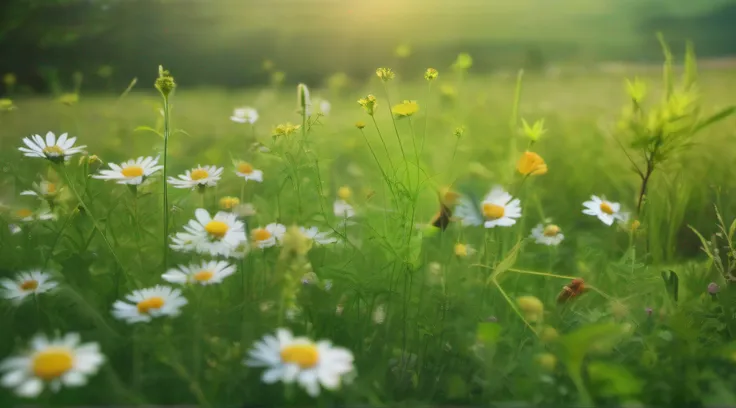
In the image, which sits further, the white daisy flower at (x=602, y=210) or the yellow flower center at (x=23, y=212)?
the yellow flower center at (x=23, y=212)

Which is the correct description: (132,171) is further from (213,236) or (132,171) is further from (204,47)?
(204,47)

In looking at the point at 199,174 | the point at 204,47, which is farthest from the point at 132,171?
the point at 204,47

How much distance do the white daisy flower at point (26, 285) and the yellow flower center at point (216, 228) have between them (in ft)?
0.68

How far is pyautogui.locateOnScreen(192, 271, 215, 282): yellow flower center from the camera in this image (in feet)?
2.71

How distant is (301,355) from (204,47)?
3.35 metres

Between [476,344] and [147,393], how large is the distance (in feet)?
1.34

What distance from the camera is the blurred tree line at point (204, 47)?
3.36 metres

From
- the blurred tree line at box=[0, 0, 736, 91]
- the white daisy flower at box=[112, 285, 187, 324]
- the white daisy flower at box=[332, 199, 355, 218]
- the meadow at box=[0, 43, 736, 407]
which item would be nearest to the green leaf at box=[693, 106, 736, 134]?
the meadow at box=[0, 43, 736, 407]

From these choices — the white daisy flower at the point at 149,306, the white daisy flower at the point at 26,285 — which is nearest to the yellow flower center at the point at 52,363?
the white daisy flower at the point at 149,306

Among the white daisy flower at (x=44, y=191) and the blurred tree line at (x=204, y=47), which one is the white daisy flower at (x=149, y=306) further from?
the blurred tree line at (x=204, y=47)

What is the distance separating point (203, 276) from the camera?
83cm

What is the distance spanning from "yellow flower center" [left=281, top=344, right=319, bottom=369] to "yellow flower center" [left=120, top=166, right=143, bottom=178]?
46cm

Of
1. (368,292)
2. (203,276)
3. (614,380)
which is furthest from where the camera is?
(368,292)

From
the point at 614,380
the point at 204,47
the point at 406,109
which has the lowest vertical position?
the point at 614,380
